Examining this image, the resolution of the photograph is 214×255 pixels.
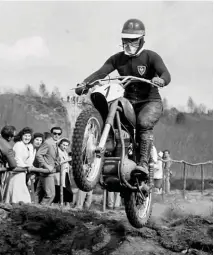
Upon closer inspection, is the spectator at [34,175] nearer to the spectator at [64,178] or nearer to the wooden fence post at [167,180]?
the spectator at [64,178]

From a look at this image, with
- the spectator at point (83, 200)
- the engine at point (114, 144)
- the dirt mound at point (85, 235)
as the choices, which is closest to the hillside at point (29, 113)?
the spectator at point (83, 200)

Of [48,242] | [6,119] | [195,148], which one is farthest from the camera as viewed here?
[195,148]

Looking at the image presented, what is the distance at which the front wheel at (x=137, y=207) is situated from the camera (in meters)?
6.60

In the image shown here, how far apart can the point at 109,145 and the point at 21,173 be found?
334 cm

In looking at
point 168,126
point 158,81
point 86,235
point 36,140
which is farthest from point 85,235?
point 168,126

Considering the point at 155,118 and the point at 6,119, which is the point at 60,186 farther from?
the point at 6,119

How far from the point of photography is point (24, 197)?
9305mm

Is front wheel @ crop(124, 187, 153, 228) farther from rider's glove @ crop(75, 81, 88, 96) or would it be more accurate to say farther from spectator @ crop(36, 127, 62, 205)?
spectator @ crop(36, 127, 62, 205)

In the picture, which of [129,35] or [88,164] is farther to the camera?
[129,35]

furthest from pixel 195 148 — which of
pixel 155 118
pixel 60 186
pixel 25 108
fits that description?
pixel 155 118

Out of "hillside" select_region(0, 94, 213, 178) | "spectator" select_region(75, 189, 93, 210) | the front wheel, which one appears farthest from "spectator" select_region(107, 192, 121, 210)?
"hillside" select_region(0, 94, 213, 178)

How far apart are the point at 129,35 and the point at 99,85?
2.46ft

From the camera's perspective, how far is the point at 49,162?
31.4ft

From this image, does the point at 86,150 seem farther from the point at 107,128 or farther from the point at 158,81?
the point at 158,81
